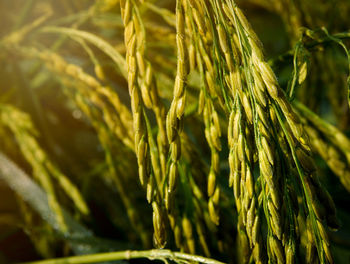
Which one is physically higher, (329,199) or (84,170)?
(329,199)

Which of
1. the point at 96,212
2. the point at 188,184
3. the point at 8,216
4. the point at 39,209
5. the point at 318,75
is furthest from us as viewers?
the point at 96,212

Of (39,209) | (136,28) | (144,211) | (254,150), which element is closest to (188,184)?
(254,150)

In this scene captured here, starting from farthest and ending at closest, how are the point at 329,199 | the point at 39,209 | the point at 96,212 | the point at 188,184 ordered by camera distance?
1. the point at 96,212
2. the point at 39,209
3. the point at 188,184
4. the point at 329,199

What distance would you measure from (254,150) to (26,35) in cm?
103

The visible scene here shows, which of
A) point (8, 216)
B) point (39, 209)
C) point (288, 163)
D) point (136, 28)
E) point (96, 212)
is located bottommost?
point (96, 212)

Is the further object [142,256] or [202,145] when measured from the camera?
[202,145]

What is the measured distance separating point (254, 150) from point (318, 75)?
756 millimetres

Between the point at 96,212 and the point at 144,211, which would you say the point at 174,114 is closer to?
the point at 144,211

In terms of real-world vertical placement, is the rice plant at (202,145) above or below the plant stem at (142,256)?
above

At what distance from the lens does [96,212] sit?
1635 mm

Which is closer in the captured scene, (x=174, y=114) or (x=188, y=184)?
(x=174, y=114)

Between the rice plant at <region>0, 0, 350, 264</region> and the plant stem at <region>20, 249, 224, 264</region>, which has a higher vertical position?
the rice plant at <region>0, 0, 350, 264</region>

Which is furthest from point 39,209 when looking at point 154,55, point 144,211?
point 154,55

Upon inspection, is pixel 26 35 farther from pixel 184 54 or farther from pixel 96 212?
pixel 184 54
